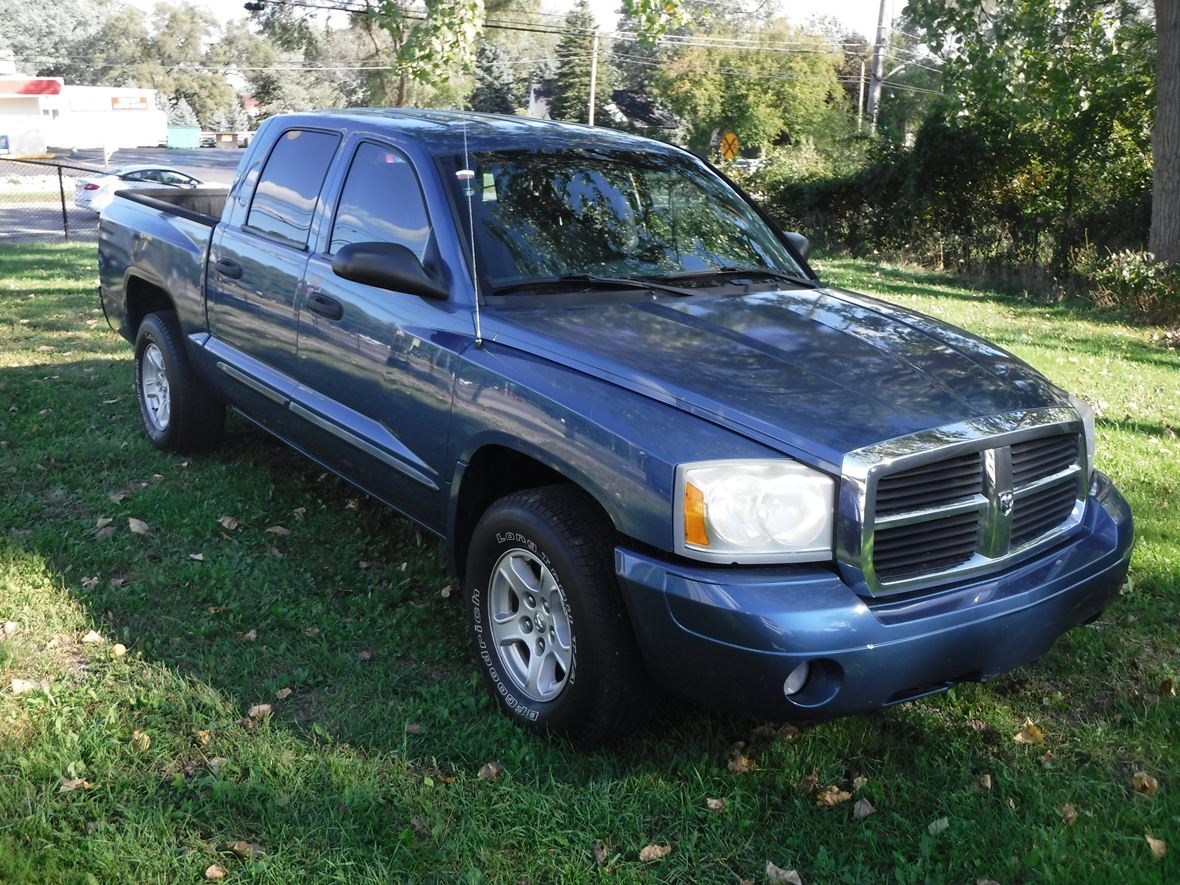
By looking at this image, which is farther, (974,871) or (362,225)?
(362,225)

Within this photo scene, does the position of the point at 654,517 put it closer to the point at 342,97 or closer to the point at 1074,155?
the point at 1074,155

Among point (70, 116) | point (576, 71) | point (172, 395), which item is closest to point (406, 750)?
point (172, 395)

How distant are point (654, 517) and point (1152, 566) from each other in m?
3.11

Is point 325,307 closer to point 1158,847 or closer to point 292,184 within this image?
point 292,184

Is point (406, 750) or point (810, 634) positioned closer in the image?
point (810, 634)

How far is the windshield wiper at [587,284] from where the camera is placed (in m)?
4.02

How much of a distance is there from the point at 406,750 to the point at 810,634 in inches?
55.3

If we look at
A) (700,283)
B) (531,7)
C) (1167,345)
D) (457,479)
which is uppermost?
(531,7)

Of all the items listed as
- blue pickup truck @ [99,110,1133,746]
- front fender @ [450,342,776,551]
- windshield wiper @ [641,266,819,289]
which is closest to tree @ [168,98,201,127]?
blue pickup truck @ [99,110,1133,746]

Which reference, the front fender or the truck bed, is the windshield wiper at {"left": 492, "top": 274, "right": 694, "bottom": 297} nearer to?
the front fender

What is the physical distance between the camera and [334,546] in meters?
5.25

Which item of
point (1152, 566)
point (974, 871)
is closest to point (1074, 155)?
point (1152, 566)

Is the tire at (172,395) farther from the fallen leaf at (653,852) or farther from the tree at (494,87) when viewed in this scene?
the tree at (494,87)

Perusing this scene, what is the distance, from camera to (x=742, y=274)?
177 inches
